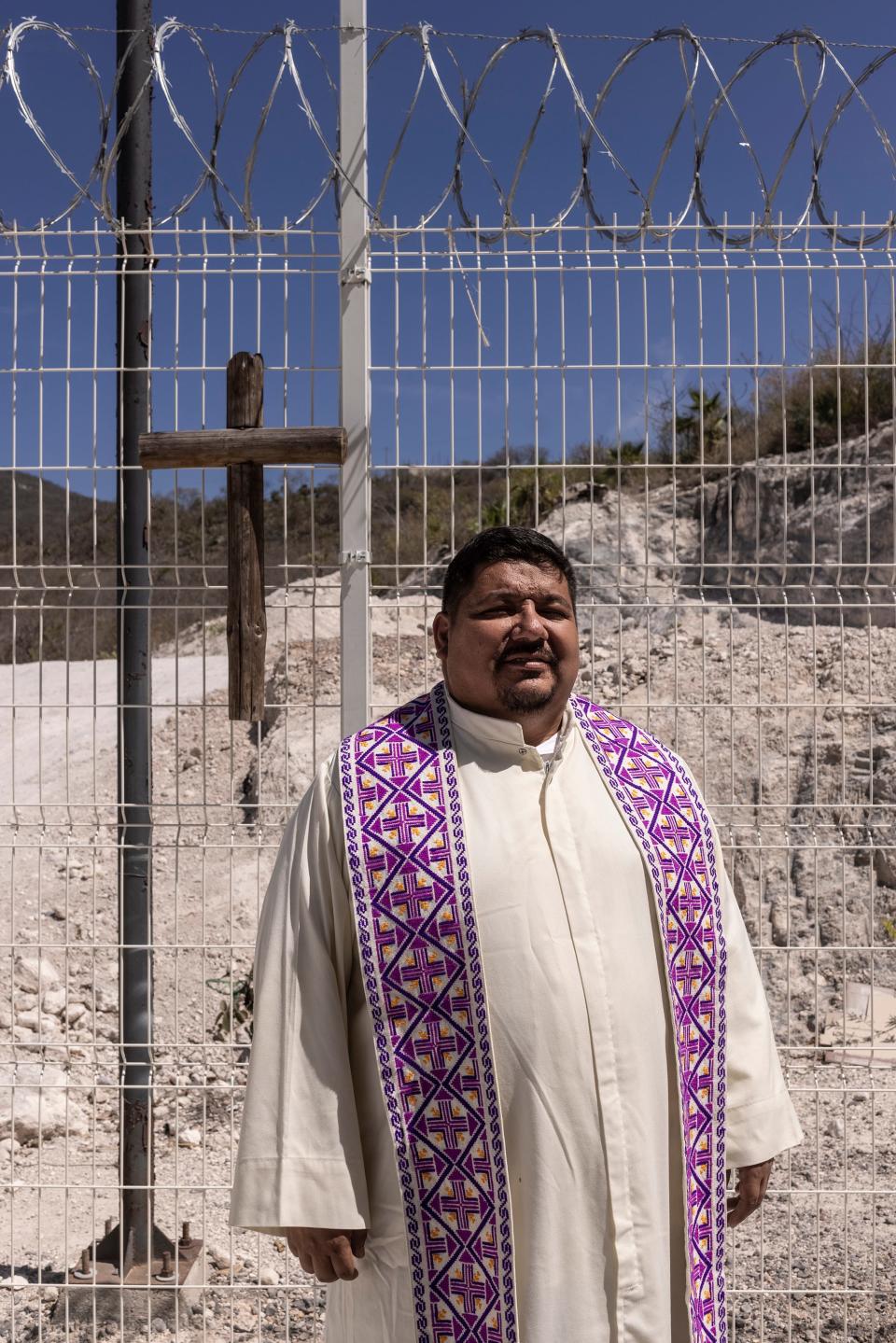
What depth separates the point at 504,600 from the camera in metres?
2.54

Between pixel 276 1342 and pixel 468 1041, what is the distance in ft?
6.96

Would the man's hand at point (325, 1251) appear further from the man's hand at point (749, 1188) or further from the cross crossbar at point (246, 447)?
the cross crossbar at point (246, 447)

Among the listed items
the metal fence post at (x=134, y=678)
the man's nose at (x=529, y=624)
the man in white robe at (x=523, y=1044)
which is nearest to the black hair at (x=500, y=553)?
the man in white robe at (x=523, y=1044)

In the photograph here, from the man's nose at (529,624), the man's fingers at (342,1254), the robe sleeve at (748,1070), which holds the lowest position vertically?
the man's fingers at (342,1254)

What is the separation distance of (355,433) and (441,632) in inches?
43.1

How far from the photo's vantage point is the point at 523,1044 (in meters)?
2.33

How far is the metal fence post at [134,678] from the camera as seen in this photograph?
3785mm

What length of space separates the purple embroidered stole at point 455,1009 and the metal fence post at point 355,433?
3.10 ft

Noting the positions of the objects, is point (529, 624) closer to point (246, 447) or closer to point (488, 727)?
point (488, 727)

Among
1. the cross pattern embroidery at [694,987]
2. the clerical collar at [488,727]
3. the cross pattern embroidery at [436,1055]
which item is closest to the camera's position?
the cross pattern embroidery at [436,1055]

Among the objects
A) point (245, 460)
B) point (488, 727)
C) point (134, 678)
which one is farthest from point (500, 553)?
point (134, 678)

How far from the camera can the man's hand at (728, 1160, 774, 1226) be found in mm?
2611

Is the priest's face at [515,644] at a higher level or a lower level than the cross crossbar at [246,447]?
lower

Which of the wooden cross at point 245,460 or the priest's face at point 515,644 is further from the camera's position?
the wooden cross at point 245,460
